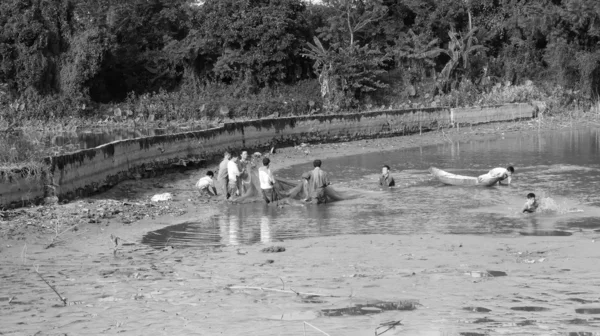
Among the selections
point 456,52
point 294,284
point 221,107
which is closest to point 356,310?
point 294,284

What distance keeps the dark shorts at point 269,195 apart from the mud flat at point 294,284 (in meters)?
3.62

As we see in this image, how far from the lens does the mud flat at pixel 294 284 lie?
8.77 meters

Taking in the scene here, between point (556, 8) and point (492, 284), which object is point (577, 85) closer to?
point (556, 8)

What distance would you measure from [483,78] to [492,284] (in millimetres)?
35665

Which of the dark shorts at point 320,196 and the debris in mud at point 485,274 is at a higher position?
the dark shorts at point 320,196

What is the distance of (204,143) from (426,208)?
1024cm

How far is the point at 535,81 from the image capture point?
44312 mm

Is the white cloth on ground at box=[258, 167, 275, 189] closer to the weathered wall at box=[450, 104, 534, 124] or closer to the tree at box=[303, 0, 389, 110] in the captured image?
the weathered wall at box=[450, 104, 534, 124]

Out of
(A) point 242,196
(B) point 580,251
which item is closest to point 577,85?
(A) point 242,196

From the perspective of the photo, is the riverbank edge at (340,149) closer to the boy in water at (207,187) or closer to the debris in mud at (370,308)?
the boy in water at (207,187)

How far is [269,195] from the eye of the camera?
59.8 feet

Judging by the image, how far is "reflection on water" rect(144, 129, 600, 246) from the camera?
1451 cm

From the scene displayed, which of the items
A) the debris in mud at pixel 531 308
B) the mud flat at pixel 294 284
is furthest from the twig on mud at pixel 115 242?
the debris in mud at pixel 531 308

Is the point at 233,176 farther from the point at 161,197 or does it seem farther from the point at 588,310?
the point at 588,310
